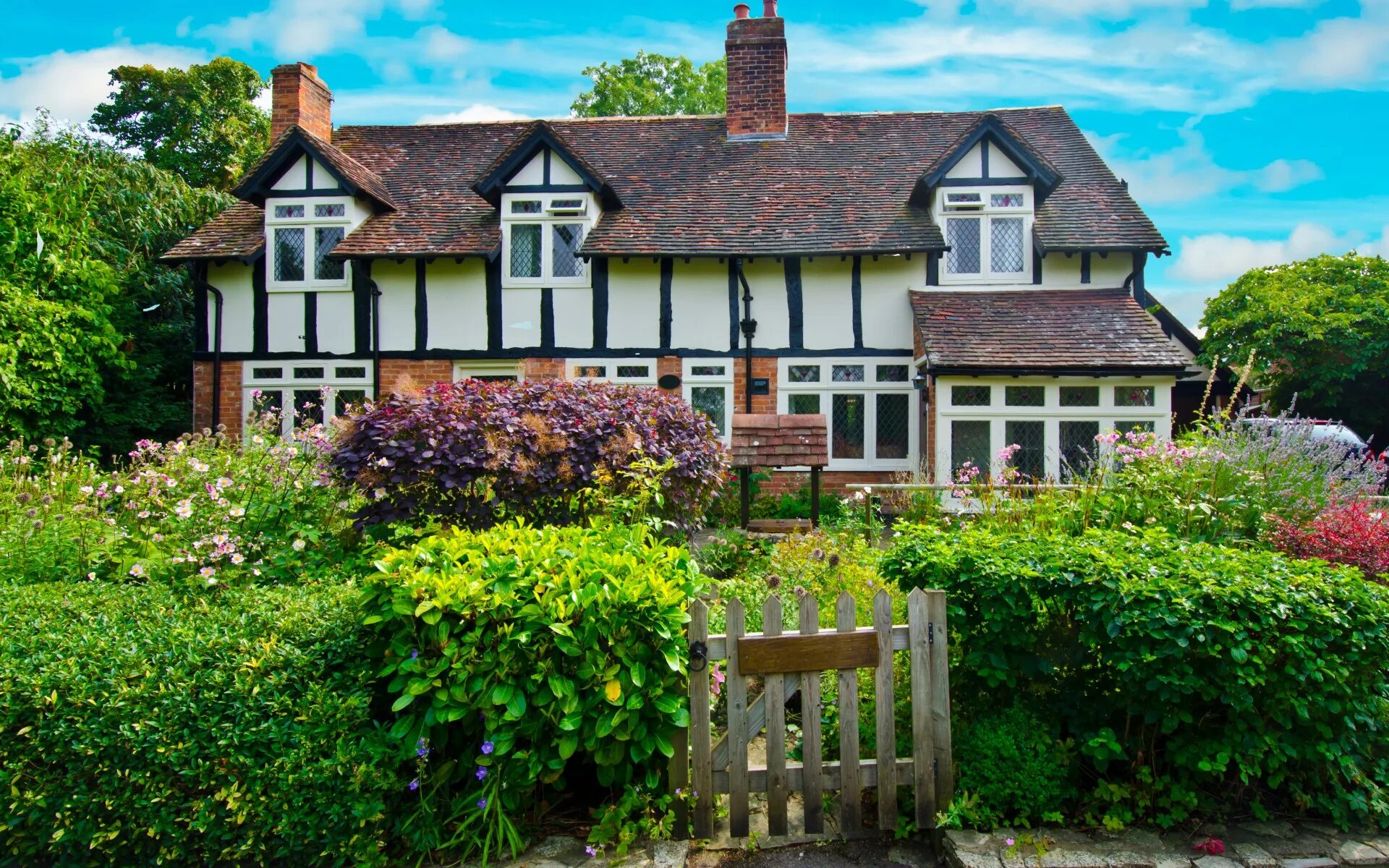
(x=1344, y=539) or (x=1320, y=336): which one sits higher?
(x=1320, y=336)

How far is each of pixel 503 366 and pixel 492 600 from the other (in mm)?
11029

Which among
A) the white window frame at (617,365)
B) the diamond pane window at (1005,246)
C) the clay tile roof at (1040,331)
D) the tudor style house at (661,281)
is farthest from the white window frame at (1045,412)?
the white window frame at (617,365)

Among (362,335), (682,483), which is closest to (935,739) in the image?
(682,483)

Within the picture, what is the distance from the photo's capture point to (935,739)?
351 centimetres

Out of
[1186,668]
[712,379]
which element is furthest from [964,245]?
[1186,668]

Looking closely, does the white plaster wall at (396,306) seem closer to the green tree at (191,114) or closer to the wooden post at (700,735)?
the wooden post at (700,735)

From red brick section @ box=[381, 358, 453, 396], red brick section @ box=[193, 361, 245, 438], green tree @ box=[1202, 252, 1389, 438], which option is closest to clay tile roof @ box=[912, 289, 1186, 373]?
green tree @ box=[1202, 252, 1389, 438]

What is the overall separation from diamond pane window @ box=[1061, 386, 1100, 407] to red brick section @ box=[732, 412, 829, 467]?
5482 millimetres

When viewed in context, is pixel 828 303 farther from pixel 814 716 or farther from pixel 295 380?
pixel 814 716

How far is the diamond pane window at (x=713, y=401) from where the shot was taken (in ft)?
44.7

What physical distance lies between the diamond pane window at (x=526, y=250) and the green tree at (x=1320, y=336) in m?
14.8

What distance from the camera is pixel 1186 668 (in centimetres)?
320

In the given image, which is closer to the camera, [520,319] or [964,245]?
[964,245]

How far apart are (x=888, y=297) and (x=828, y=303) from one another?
985 mm
